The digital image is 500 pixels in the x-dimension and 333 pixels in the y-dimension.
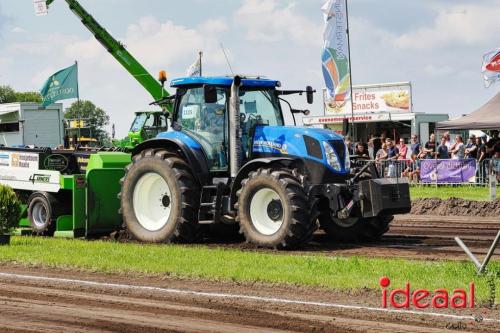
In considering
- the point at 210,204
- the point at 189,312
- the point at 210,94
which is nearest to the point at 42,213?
the point at 210,204

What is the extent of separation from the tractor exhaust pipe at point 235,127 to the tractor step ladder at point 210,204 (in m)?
0.33

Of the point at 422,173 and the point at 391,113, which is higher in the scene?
the point at 391,113

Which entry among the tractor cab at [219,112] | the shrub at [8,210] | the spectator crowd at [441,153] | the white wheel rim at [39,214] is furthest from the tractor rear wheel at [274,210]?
the spectator crowd at [441,153]

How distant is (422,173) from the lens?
2362 cm

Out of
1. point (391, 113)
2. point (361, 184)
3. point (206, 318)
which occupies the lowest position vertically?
point (206, 318)

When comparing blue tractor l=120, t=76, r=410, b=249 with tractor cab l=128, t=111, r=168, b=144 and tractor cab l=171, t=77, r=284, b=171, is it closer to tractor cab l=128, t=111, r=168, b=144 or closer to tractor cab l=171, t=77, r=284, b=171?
tractor cab l=171, t=77, r=284, b=171

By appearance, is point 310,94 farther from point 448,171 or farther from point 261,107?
point 448,171

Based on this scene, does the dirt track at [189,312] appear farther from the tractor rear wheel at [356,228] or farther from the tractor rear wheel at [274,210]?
the tractor rear wheel at [356,228]

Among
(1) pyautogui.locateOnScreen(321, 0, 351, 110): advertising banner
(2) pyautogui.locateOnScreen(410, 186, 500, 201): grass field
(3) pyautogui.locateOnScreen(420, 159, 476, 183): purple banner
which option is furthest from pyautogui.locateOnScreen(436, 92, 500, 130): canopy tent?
(1) pyautogui.locateOnScreen(321, 0, 351, 110): advertising banner

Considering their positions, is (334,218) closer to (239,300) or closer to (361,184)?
(361,184)

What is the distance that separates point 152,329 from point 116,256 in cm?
441

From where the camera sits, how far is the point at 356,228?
43.5 feet

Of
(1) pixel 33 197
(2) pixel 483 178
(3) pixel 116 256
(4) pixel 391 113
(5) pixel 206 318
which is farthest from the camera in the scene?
(4) pixel 391 113

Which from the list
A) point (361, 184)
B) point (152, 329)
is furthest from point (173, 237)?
point (152, 329)
